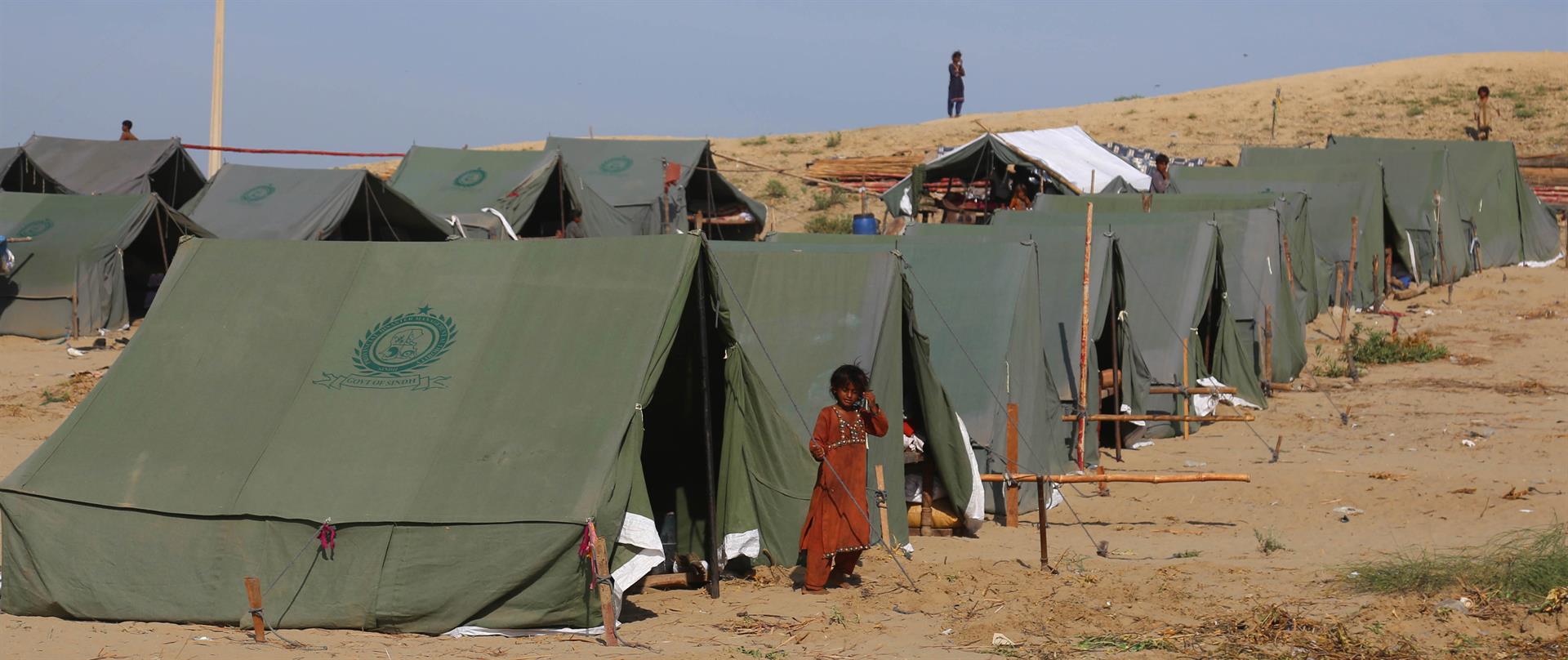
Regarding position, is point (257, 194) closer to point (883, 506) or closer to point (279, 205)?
point (279, 205)

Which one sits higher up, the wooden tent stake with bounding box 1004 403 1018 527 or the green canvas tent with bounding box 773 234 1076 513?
the green canvas tent with bounding box 773 234 1076 513

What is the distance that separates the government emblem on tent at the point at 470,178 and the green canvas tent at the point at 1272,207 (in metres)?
8.25

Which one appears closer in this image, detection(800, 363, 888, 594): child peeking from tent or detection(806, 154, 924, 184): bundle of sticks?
detection(800, 363, 888, 594): child peeking from tent

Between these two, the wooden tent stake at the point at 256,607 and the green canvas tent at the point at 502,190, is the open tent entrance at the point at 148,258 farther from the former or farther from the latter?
the wooden tent stake at the point at 256,607

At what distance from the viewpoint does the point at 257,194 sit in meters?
20.3

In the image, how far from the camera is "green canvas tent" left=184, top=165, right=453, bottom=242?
764 inches

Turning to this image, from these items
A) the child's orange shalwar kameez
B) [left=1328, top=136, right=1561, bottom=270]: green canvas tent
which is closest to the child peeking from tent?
the child's orange shalwar kameez

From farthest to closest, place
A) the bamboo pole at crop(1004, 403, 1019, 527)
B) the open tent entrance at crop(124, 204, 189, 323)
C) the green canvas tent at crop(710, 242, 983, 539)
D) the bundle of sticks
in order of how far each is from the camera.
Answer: the bundle of sticks
the open tent entrance at crop(124, 204, 189, 323)
the bamboo pole at crop(1004, 403, 1019, 527)
the green canvas tent at crop(710, 242, 983, 539)

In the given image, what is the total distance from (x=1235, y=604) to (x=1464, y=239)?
17.7 metres

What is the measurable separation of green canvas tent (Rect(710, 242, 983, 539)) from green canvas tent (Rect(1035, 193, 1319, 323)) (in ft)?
27.4

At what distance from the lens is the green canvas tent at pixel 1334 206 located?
20.3m

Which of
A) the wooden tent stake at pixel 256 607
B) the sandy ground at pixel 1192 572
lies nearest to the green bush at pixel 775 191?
the sandy ground at pixel 1192 572

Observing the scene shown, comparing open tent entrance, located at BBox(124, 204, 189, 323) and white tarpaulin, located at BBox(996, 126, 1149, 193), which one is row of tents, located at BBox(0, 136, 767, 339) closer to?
open tent entrance, located at BBox(124, 204, 189, 323)

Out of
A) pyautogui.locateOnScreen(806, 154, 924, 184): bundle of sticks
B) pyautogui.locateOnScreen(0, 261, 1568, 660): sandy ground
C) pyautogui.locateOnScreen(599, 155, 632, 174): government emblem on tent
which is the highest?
pyautogui.locateOnScreen(806, 154, 924, 184): bundle of sticks
